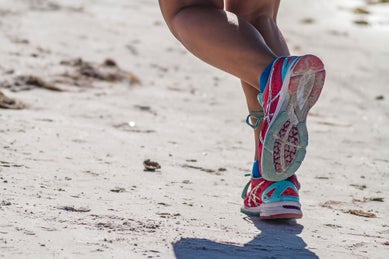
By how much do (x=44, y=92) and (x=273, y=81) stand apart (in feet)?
7.25

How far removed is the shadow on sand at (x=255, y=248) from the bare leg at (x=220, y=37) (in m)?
0.43

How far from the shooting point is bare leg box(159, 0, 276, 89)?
2.55m

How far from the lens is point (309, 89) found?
248cm

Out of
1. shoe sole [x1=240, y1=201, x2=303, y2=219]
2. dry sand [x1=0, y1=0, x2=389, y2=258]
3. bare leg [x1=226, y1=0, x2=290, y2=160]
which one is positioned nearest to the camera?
dry sand [x1=0, y1=0, x2=389, y2=258]

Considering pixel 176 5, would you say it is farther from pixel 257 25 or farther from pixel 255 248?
pixel 255 248

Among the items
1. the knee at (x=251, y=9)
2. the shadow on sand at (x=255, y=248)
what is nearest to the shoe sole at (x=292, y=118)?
the shadow on sand at (x=255, y=248)

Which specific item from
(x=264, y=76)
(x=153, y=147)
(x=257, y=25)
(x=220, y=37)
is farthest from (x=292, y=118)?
(x=153, y=147)

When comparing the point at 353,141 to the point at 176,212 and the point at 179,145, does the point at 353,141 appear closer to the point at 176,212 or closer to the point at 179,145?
the point at 179,145

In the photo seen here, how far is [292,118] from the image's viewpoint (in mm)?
2492

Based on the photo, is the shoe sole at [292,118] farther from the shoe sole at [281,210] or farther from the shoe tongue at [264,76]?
the shoe sole at [281,210]

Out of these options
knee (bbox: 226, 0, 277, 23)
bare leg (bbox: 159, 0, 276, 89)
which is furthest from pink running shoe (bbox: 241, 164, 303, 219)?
knee (bbox: 226, 0, 277, 23)

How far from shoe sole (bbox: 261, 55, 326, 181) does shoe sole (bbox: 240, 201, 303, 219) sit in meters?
0.20

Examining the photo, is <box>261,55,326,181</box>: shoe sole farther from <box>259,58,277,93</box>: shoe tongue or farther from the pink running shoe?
the pink running shoe

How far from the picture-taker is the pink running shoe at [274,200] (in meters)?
2.70
